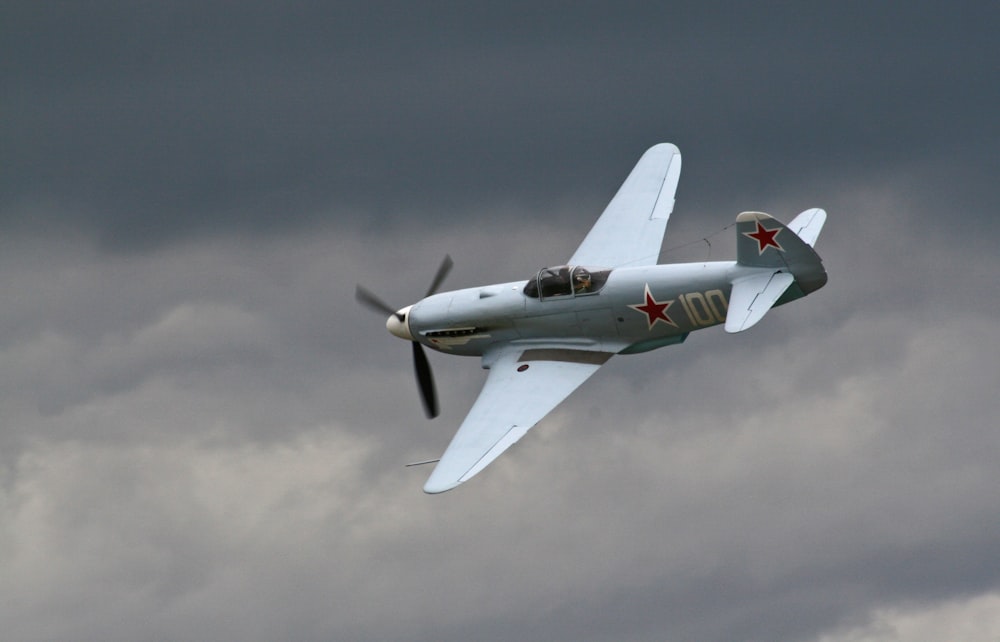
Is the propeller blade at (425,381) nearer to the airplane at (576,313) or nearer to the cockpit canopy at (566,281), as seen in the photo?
the airplane at (576,313)

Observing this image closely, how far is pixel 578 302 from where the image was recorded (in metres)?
44.2

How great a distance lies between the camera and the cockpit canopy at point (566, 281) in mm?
44125

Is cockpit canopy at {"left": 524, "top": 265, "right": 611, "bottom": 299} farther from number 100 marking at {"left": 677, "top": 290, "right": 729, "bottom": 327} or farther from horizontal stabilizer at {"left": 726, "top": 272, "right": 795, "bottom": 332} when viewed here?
horizontal stabilizer at {"left": 726, "top": 272, "right": 795, "bottom": 332}

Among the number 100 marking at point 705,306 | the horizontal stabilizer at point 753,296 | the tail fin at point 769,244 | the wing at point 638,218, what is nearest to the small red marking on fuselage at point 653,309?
the number 100 marking at point 705,306

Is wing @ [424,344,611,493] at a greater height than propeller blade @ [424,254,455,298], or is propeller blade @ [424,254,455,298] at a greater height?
propeller blade @ [424,254,455,298]

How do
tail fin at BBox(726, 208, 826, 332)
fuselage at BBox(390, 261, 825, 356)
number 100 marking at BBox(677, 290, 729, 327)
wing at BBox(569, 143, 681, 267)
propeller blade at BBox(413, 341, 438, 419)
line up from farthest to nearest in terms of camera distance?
1. wing at BBox(569, 143, 681, 267)
2. propeller blade at BBox(413, 341, 438, 419)
3. fuselage at BBox(390, 261, 825, 356)
4. number 100 marking at BBox(677, 290, 729, 327)
5. tail fin at BBox(726, 208, 826, 332)

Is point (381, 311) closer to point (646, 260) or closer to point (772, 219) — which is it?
point (646, 260)

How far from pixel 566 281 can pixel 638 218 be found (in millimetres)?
6131

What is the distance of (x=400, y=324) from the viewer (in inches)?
1877

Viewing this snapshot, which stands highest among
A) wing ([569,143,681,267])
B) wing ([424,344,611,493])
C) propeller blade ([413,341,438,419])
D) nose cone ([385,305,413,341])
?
wing ([569,143,681,267])

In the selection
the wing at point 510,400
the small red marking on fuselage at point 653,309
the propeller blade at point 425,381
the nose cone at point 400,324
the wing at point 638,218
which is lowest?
the wing at point 510,400

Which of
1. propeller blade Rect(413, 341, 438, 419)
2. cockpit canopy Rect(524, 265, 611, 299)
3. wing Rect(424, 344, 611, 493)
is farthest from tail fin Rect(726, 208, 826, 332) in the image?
propeller blade Rect(413, 341, 438, 419)

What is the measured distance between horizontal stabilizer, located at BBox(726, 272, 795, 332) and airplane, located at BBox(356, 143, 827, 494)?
24mm

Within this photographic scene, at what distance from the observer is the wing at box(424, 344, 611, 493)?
40606mm
